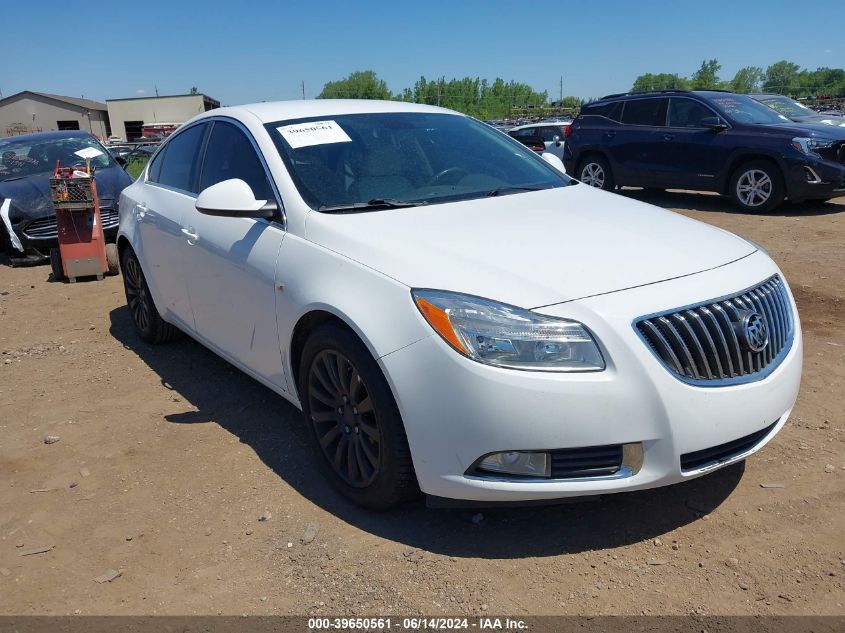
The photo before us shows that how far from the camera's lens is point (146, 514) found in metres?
3.19

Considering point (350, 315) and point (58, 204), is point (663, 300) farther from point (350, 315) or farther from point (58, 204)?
point (58, 204)

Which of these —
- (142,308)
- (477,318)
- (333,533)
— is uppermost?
(477,318)

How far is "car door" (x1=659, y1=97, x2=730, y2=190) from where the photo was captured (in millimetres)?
10672

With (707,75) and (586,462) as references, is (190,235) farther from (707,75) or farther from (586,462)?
(707,75)

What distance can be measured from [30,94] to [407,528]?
9258 centimetres

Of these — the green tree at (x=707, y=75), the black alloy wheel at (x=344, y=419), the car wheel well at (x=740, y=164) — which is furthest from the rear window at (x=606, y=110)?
the green tree at (x=707, y=75)

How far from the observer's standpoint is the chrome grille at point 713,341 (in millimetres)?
2461

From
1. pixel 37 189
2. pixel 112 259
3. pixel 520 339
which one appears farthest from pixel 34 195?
pixel 520 339

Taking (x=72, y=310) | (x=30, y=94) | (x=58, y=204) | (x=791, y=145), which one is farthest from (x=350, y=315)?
(x=30, y=94)

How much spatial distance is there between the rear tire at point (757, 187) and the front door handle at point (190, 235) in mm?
8801

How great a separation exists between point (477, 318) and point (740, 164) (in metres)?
9.47

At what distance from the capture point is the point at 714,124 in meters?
10.6

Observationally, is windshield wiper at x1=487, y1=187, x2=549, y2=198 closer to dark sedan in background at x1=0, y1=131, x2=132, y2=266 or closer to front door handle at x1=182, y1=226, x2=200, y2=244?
front door handle at x1=182, y1=226, x2=200, y2=244

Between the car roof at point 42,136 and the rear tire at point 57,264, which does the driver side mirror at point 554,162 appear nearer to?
the rear tire at point 57,264
